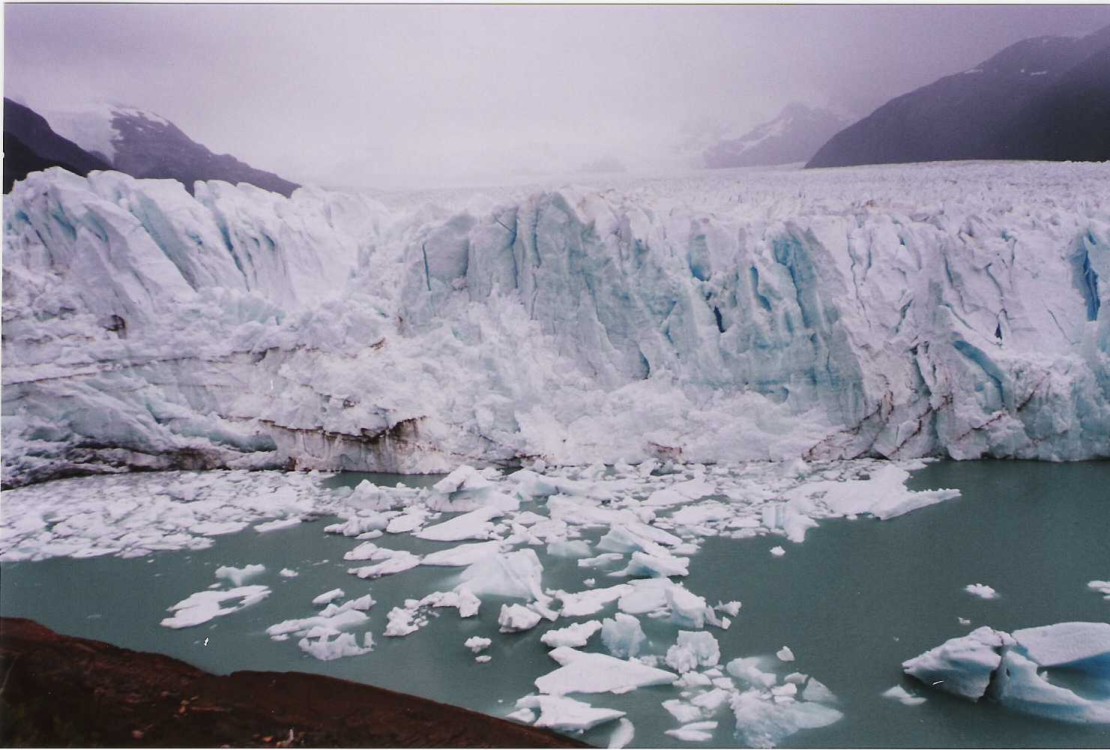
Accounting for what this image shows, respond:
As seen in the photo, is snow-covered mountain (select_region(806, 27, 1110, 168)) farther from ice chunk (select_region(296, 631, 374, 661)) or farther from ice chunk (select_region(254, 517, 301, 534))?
ice chunk (select_region(296, 631, 374, 661))

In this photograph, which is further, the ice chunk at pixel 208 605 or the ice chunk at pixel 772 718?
the ice chunk at pixel 208 605

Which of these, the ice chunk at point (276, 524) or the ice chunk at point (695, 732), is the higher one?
the ice chunk at point (276, 524)

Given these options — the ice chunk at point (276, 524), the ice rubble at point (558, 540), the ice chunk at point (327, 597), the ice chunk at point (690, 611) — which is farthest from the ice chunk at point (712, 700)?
the ice chunk at point (276, 524)

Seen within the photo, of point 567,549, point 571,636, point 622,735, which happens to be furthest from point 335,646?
point 567,549

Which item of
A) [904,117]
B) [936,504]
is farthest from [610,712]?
[904,117]

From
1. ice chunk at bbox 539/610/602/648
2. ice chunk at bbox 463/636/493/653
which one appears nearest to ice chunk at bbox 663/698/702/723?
ice chunk at bbox 539/610/602/648

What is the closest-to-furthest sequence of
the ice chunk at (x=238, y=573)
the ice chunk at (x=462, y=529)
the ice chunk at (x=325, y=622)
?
the ice chunk at (x=325, y=622)
the ice chunk at (x=238, y=573)
the ice chunk at (x=462, y=529)

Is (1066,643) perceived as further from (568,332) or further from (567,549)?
(568,332)

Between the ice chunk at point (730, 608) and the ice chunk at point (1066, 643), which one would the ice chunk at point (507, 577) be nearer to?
the ice chunk at point (730, 608)
